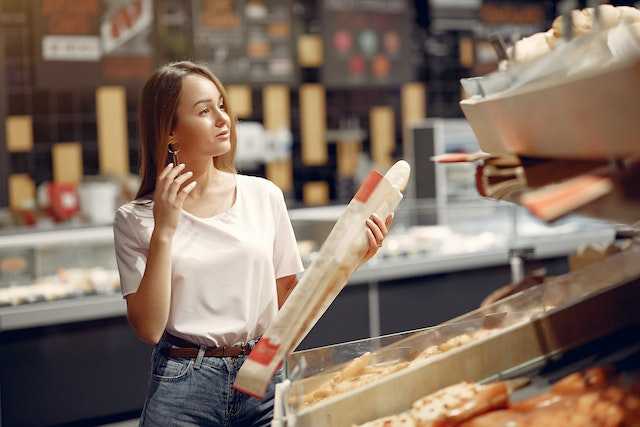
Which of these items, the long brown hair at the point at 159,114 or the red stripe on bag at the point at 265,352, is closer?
the red stripe on bag at the point at 265,352

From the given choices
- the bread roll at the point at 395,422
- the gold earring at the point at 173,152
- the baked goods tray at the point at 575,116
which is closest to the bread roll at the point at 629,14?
the baked goods tray at the point at 575,116

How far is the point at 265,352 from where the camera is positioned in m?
1.32

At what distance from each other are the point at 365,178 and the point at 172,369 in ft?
2.46

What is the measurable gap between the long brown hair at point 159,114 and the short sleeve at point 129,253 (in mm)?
100

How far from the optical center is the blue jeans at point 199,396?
2.01 metres

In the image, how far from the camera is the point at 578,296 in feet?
5.09

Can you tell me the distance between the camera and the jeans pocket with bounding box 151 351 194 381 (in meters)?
2.01

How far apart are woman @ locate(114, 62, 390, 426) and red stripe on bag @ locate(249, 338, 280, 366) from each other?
2.19 feet

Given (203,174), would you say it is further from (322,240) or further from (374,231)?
(322,240)

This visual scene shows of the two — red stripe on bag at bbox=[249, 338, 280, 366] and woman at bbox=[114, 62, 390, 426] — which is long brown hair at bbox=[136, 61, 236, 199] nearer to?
woman at bbox=[114, 62, 390, 426]

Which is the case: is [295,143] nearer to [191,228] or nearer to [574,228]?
[574,228]

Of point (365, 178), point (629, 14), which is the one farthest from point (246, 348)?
point (629, 14)

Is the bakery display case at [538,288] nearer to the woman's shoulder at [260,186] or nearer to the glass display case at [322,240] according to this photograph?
the woman's shoulder at [260,186]

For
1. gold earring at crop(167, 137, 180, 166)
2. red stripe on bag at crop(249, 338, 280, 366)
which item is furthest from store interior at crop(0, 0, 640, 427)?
gold earring at crop(167, 137, 180, 166)
